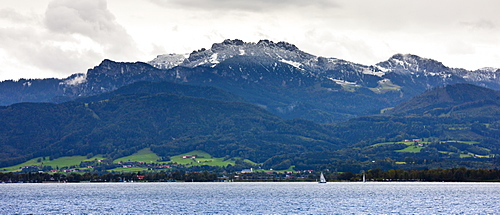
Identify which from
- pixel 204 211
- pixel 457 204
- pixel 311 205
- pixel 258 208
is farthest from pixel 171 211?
pixel 457 204

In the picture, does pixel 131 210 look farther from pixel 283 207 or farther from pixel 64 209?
pixel 283 207

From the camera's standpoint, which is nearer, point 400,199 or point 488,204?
point 488,204

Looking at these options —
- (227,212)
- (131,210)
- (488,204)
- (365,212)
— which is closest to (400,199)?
(488,204)

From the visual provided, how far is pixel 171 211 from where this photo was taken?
148m

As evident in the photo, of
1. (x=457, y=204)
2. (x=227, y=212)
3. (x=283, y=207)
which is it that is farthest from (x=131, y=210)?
(x=457, y=204)

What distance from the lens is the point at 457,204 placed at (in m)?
157

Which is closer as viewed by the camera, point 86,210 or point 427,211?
point 427,211

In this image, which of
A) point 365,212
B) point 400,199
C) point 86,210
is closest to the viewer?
point 365,212

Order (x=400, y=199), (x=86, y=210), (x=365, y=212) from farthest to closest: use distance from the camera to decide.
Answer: (x=400, y=199) < (x=86, y=210) < (x=365, y=212)

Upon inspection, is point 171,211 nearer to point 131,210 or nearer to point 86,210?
point 131,210

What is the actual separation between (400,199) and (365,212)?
39846 mm

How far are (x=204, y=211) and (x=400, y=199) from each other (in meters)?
55.8

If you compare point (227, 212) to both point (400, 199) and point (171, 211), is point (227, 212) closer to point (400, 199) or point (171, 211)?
point (171, 211)

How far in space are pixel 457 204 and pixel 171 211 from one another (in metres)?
63.7
